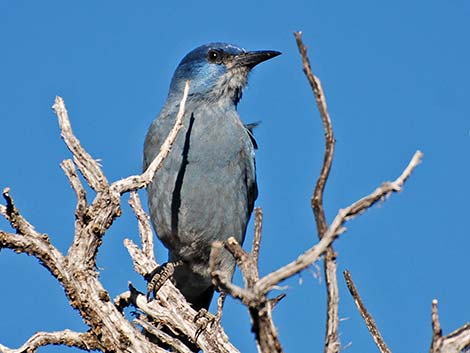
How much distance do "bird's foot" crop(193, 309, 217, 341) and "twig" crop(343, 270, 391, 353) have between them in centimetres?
163

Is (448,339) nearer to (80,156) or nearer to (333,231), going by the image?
(333,231)

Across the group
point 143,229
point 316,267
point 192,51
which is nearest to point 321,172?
point 316,267

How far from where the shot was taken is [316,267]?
11.1ft

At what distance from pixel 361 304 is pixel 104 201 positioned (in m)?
1.66

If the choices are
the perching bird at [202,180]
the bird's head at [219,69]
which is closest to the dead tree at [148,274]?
the perching bird at [202,180]

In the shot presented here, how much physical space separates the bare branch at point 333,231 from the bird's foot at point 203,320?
9.86ft

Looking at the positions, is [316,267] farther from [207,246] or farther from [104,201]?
[207,246]

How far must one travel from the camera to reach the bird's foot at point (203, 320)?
616cm

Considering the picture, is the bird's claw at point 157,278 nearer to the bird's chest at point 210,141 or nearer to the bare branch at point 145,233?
the bare branch at point 145,233

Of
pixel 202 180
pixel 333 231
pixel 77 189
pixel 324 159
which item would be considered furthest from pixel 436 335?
pixel 202 180

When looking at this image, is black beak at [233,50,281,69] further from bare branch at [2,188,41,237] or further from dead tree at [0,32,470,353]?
bare branch at [2,188,41,237]

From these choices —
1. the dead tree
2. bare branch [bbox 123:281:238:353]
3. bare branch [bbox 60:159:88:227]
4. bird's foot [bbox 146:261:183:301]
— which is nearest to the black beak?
the dead tree

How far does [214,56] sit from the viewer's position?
26.6 feet

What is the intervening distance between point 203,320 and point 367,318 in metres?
1.85
